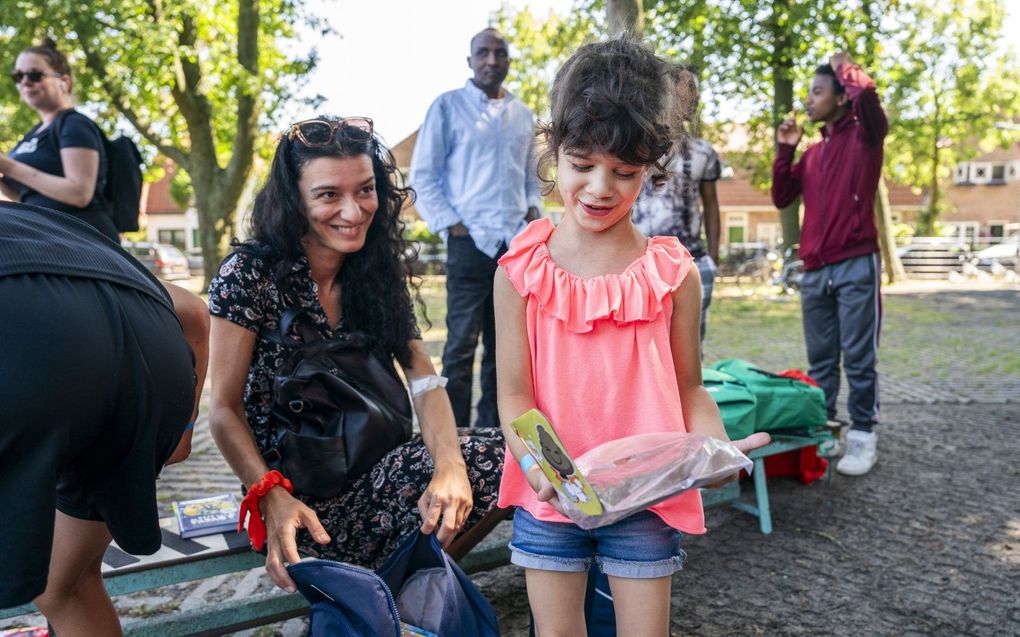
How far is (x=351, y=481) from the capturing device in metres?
2.64

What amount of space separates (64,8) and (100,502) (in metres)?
15.6

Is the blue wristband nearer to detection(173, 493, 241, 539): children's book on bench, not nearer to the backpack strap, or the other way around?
detection(173, 493, 241, 539): children's book on bench

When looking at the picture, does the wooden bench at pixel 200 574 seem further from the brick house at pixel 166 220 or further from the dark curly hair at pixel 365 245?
the brick house at pixel 166 220

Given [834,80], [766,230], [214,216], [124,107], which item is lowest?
[766,230]

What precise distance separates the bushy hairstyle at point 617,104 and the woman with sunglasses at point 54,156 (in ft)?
10.4

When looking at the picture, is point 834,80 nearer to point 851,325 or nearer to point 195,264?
point 851,325

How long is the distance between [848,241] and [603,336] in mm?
3359

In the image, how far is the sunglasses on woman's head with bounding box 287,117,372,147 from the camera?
2715 millimetres

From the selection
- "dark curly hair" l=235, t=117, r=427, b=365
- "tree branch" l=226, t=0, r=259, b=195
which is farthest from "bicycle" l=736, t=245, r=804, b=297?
"dark curly hair" l=235, t=117, r=427, b=365

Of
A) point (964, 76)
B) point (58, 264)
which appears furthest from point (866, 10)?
point (58, 264)

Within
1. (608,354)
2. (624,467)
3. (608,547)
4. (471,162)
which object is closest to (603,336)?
(608,354)

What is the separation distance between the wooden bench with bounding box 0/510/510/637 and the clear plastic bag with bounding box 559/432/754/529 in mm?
989

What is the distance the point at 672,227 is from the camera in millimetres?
5090

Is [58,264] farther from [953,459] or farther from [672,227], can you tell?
[953,459]
